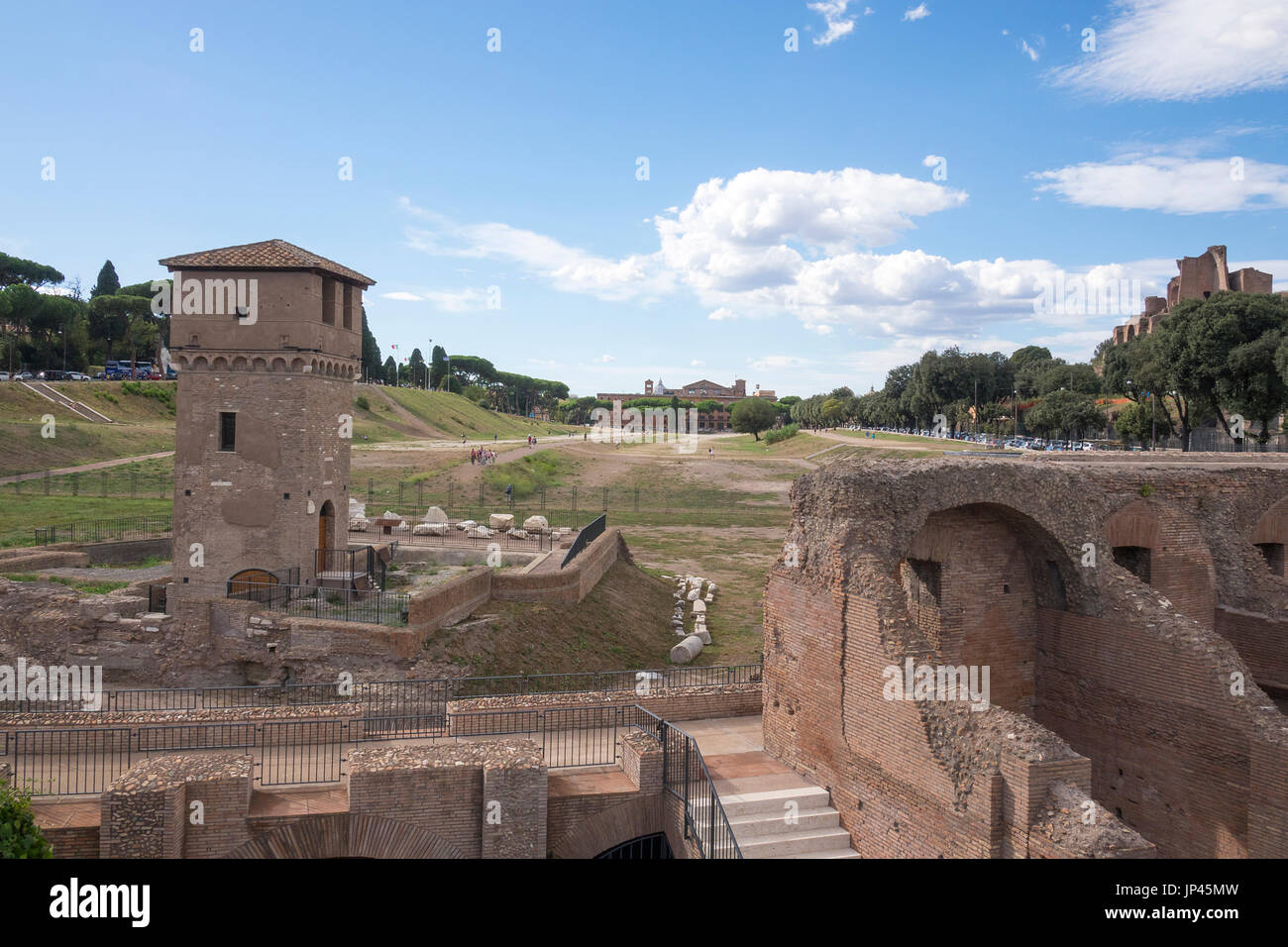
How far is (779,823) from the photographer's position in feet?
35.3

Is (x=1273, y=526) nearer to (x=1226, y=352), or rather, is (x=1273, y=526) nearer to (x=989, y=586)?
(x=989, y=586)

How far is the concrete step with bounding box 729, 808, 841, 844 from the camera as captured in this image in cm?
1058

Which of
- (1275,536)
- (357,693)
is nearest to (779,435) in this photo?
(1275,536)

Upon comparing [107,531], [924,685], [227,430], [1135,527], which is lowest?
[107,531]

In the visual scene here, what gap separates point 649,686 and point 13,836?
351 inches

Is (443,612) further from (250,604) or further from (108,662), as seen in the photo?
(108,662)

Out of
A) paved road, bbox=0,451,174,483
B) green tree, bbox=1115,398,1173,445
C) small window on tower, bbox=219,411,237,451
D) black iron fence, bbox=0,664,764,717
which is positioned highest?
green tree, bbox=1115,398,1173,445

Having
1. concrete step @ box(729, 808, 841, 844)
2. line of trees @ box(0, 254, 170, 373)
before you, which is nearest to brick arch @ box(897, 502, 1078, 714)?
concrete step @ box(729, 808, 841, 844)

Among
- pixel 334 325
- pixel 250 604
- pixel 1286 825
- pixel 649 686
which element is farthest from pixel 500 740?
pixel 334 325

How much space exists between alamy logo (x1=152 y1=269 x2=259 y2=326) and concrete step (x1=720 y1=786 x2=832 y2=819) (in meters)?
16.9

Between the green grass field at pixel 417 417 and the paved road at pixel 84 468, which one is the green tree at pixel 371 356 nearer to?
the green grass field at pixel 417 417

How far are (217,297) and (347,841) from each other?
15.7m

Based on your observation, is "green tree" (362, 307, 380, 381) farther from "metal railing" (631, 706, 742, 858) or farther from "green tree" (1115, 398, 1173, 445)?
"metal railing" (631, 706, 742, 858)
